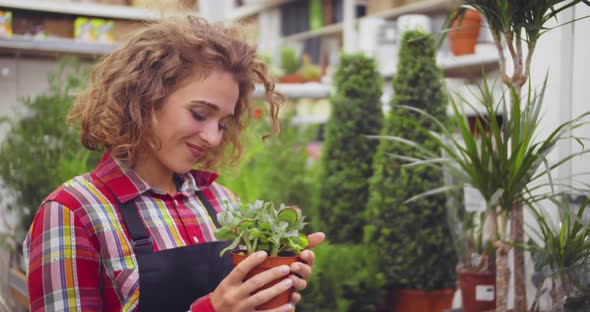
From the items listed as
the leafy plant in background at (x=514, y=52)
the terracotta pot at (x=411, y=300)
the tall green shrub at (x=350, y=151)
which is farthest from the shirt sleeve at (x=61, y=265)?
the tall green shrub at (x=350, y=151)

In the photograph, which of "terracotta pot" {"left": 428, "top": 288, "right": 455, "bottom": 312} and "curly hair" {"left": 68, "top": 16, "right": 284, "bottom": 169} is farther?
"terracotta pot" {"left": 428, "top": 288, "right": 455, "bottom": 312}

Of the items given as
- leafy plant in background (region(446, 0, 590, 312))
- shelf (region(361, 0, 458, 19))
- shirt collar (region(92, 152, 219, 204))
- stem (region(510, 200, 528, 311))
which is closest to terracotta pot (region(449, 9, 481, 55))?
shelf (region(361, 0, 458, 19))

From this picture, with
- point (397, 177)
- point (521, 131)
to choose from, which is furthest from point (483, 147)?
point (397, 177)

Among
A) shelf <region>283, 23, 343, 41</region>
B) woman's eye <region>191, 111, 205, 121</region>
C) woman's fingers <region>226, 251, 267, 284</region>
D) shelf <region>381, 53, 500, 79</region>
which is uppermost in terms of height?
shelf <region>283, 23, 343, 41</region>

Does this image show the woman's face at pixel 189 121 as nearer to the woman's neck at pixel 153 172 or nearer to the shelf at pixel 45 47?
the woman's neck at pixel 153 172

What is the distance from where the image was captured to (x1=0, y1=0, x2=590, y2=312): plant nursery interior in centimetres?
148

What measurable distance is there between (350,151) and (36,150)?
1808mm

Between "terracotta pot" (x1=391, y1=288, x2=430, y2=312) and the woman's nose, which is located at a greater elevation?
the woman's nose

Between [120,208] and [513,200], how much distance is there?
1102mm

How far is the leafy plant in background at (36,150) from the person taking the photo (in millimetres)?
2279

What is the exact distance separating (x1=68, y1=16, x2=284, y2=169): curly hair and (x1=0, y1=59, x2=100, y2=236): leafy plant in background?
1.09 meters

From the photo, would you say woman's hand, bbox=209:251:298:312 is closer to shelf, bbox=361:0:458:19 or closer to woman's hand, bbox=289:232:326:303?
woman's hand, bbox=289:232:326:303

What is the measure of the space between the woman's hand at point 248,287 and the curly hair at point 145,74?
40cm

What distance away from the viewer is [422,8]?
4078mm
